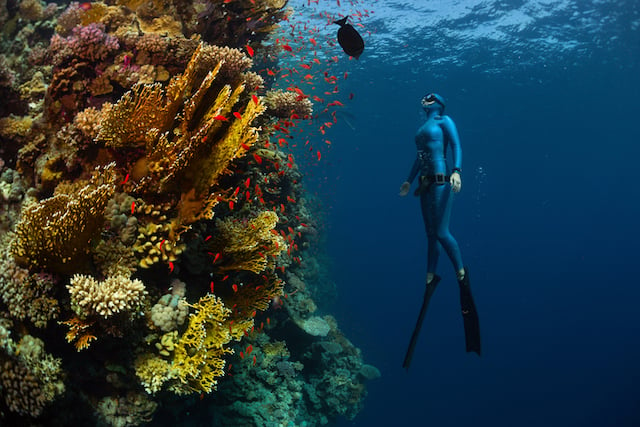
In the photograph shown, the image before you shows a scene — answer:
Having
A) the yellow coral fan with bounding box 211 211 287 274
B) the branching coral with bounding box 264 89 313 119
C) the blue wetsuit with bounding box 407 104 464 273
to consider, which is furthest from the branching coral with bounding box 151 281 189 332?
the blue wetsuit with bounding box 407 104 464 273

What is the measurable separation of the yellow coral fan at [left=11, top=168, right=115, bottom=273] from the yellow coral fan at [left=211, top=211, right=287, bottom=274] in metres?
1.16

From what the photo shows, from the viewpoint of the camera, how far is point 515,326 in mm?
64438

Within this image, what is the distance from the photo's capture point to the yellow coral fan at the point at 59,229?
2.26 metres

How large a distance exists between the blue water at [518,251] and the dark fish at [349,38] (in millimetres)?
18795

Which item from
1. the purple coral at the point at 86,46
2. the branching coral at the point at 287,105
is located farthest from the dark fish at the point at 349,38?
the purple coral at the point at 86,46

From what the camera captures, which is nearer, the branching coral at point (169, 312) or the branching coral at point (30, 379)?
the branching coral at point (30, 379)

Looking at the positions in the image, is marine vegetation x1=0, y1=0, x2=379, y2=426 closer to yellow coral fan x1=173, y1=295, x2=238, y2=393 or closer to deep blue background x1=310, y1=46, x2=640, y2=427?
yellow coral fan x1=173, y1=295, x2=238, y2=393

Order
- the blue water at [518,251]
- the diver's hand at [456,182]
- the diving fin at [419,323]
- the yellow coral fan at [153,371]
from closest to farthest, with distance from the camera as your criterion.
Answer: the yellow coral fan at [153,371] → the diver's hand at [456,182] → the diving fin at [419,323] → the blue water at [518,251]

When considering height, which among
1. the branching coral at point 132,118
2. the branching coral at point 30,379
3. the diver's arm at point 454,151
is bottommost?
the diver's arm at point 454,151

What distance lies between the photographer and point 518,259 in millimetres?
86812

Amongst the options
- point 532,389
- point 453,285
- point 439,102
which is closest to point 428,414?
point 532,389

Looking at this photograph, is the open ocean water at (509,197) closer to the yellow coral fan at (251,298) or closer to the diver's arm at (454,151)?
the diver's arm at (454,151)

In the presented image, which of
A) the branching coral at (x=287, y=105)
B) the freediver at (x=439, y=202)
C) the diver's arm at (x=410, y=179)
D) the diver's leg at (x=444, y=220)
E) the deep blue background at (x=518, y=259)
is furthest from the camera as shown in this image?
the deep blue background at (x=518, y=259)

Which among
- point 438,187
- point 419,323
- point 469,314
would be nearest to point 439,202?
point 438,187
